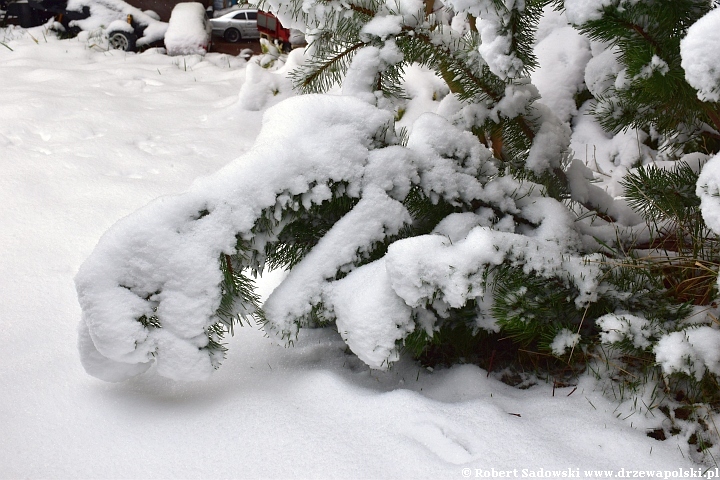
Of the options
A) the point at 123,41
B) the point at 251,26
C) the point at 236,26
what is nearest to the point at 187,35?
the point at 123,41

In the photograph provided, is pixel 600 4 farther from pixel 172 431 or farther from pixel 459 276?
pixel 172 431

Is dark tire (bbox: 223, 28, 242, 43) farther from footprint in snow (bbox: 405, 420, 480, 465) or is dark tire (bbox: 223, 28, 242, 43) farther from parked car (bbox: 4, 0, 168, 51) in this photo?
footprint in snow (bbox: 405, 420, 480, 465)

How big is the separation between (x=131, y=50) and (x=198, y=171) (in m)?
4.47

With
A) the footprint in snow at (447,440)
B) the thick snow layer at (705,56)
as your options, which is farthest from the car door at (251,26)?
the thick snow layer at (705,56)

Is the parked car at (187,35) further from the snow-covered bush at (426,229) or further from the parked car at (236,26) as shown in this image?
the snow-covered bush at (426,229)

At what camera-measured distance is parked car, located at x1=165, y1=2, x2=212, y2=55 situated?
265 inches

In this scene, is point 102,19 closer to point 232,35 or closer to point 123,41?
point 123,41

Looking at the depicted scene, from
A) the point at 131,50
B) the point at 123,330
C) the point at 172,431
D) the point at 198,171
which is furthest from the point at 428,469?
the point at 131,50

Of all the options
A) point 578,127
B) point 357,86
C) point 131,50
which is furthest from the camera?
point 131,50

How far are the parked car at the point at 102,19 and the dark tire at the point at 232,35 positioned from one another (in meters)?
1.58

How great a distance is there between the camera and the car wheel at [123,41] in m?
6.92

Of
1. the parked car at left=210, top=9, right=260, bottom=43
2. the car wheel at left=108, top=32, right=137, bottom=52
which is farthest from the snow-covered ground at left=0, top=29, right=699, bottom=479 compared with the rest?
the parked car at left=210, top=9, right=260, bottom=43

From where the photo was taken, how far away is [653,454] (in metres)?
1.29

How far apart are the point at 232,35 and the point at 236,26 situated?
18cm
